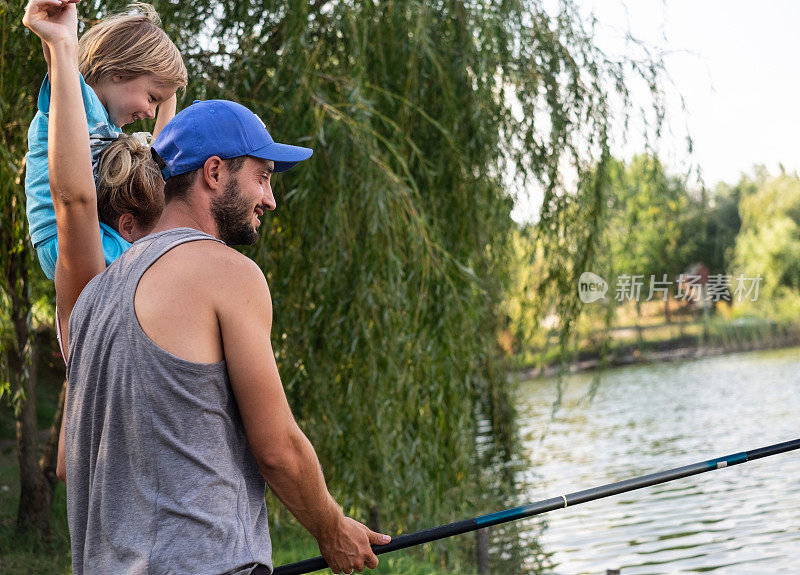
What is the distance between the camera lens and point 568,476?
10125 mm

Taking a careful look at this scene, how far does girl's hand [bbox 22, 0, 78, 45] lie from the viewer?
1.55 meters

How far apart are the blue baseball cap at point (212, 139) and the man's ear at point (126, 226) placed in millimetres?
296

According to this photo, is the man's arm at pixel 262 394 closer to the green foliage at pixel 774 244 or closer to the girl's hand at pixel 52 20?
the girl's hand at pixel 52 20

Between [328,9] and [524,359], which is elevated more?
[328,9]

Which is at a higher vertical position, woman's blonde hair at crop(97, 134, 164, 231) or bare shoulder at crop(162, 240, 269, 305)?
woman's blonde hair at crop(97, 134, 164, 231)

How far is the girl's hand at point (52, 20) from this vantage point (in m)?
1.55

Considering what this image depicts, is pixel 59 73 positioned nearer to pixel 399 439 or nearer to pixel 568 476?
pixel 399 439

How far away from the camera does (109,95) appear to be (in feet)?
6.13

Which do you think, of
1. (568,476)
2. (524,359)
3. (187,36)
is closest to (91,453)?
(187,36)

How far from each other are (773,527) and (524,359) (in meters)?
3.17

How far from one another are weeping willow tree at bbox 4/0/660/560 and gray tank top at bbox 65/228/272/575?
8.11ft

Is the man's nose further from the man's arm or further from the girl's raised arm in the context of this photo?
the girl's raised arm

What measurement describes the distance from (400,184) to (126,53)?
2.15 m
